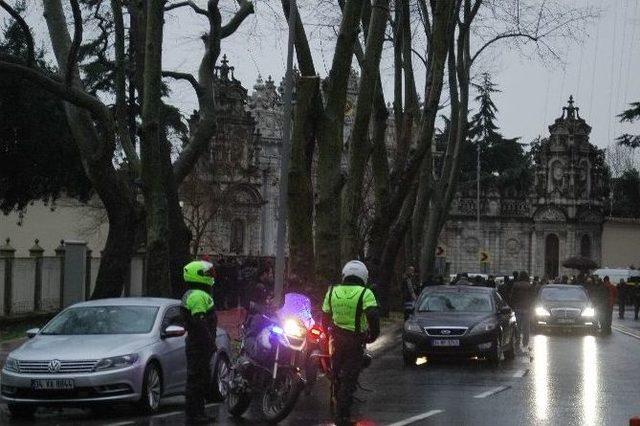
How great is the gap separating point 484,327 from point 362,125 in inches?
301

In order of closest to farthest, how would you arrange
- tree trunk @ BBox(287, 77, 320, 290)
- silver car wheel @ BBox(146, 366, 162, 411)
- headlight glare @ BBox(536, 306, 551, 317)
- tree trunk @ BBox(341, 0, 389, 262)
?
1. silver car wheel @ BBox(146, 366, 162, 411)
2. tree trunk @ BBox(287, 77, 320, 290)
3. tree trunk @ BBox(341, 0, 389, 262)
4. headlight glare @ BBox(536, 306, 551, 317)

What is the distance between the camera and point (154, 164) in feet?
72.8

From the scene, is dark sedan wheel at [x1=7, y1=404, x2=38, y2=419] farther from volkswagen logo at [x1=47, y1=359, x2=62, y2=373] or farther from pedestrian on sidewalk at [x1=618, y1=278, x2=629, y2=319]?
pedestrian on sidewalk at [x1=618, y1=278, x2=629, y2=319]

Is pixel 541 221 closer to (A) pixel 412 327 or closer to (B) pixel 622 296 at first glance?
(B) pixel 622 296

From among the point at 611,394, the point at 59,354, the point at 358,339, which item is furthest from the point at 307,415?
the point at 611,394

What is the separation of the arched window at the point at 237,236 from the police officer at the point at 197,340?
200ft

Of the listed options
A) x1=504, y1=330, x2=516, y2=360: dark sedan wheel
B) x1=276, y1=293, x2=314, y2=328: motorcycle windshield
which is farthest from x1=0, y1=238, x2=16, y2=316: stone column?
x1=276, y1=293, x2=314, y2=328: motorcycle windshield

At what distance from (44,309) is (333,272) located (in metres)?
8.10

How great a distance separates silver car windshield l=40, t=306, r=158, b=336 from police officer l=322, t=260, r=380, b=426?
2.81m

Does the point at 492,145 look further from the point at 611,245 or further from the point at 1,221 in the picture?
the point at 1,221

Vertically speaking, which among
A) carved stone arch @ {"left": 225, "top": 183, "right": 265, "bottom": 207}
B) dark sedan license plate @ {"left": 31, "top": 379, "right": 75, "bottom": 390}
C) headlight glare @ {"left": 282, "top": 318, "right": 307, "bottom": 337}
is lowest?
dark sedan license plate @ {"left": 31, "top": 379, "right": 75, "bottom": 390}

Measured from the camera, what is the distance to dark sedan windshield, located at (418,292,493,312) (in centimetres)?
2514

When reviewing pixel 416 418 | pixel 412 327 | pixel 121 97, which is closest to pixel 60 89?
pixel 121 97

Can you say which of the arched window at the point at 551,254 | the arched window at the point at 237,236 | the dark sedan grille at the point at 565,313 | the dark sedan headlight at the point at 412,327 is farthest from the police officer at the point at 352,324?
the arched window at the point at 551,254
